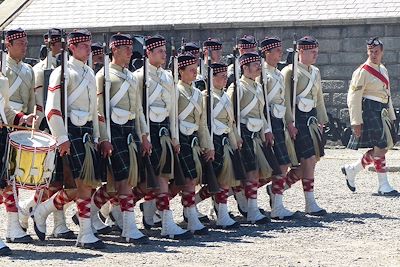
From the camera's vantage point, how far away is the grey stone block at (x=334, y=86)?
20.8 meters

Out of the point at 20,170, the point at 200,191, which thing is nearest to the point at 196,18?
the point at 200,191

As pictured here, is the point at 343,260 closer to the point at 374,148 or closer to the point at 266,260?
the point at 266,260

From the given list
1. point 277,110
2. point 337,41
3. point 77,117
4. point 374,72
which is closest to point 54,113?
point 77,117

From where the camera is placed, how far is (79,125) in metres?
10.2

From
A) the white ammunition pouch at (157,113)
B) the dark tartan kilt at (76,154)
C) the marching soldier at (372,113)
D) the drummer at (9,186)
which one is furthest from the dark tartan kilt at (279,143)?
the drummer at (9,186)

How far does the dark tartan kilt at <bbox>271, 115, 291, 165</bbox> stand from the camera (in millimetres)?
12312

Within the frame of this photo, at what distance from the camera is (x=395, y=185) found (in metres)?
15.5

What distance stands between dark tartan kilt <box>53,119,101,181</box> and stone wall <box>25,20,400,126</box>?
10.5 m

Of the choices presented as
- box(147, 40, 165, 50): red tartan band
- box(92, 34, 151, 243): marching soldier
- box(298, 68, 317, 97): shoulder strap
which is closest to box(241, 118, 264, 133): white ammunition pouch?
box(298, 68, 317, 97): shoulder strap

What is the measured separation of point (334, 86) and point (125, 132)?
35.1ft

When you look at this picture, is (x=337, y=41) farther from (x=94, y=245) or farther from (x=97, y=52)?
(x=94, y=245)

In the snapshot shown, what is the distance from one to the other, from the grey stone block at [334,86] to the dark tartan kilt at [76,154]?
1102 centimetres

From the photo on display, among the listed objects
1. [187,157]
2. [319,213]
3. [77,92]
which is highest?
[77,92]

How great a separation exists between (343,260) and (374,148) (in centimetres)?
507
